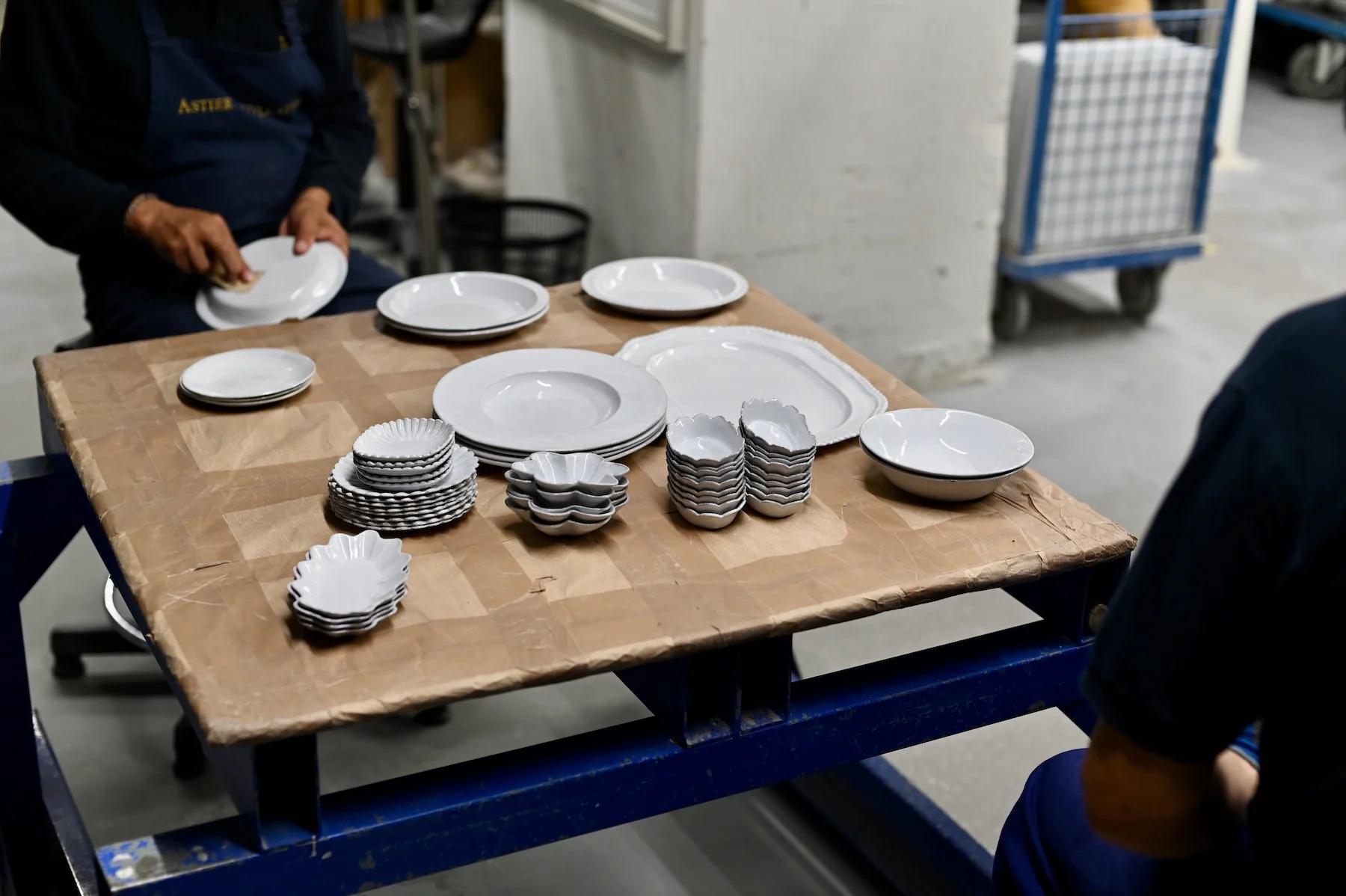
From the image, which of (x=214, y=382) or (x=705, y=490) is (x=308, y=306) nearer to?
(x=214, y=382)

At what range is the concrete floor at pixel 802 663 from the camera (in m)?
2.17

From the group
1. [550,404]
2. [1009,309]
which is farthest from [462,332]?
[1009,309]

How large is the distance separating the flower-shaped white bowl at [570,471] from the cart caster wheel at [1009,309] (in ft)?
9.46

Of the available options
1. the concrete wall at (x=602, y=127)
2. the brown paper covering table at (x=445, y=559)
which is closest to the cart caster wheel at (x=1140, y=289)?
the concrete wall at (x=602, y=127)

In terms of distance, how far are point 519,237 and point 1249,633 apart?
120 inches

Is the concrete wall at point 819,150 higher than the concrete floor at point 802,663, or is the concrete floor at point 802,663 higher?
the concrete wall at point 819,150

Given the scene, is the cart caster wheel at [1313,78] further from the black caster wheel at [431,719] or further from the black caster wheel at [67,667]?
the black caster wheel at [67,667]

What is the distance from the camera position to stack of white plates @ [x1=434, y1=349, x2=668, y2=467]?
1.64 m

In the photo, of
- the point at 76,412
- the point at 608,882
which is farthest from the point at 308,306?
the point at 608,882

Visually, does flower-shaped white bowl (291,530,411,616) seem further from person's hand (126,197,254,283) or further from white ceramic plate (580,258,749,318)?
person's hand (126,197,254,283)

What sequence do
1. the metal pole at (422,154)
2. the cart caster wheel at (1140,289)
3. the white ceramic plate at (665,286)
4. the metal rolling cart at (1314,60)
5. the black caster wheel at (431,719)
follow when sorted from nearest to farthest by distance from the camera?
the white ceramic plate at (665,286) → the black caster wheel at (431,719) → the metal pole at (422,154) → the cart caster wheel at (1140,289) → the metal rolling cart at (1314,60)

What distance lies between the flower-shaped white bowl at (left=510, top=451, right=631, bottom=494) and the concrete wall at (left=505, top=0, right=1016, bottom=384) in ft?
6.21

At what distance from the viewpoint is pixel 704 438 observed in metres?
1.61

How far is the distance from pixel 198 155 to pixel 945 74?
1939mm
